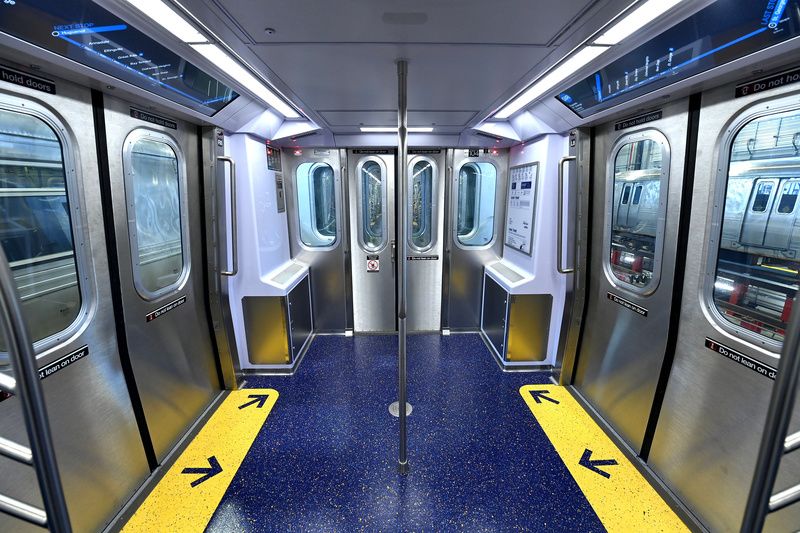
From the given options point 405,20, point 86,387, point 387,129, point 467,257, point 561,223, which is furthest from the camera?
point 467,257

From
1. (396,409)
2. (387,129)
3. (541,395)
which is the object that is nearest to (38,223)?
(396,409)

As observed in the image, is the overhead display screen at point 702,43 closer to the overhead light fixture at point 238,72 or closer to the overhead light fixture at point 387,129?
the overhead light fixture at point 387,129

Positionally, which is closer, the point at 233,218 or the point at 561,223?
the point at 233,218

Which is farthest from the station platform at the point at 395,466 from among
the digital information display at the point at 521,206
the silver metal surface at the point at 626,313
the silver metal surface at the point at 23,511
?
the silver metal surface at the point at 23,511

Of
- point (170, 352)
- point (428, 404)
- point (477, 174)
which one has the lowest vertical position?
point (428, 404)

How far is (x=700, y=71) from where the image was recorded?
1.89 m

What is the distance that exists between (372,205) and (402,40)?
3.45 meters

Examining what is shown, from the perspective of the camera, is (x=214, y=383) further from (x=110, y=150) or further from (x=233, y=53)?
(x=233, y=53)

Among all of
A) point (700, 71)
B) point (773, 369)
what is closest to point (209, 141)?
point (700, 71)

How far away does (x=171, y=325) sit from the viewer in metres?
2.95

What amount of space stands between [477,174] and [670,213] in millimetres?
2896

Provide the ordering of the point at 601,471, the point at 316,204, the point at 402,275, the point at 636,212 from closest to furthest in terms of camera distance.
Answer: the point at 402,275
the point at 601,471
the point at 636,212
the point at 316,204

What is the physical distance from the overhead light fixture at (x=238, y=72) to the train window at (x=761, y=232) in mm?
3067

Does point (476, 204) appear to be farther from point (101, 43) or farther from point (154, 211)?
point (101, 43)
